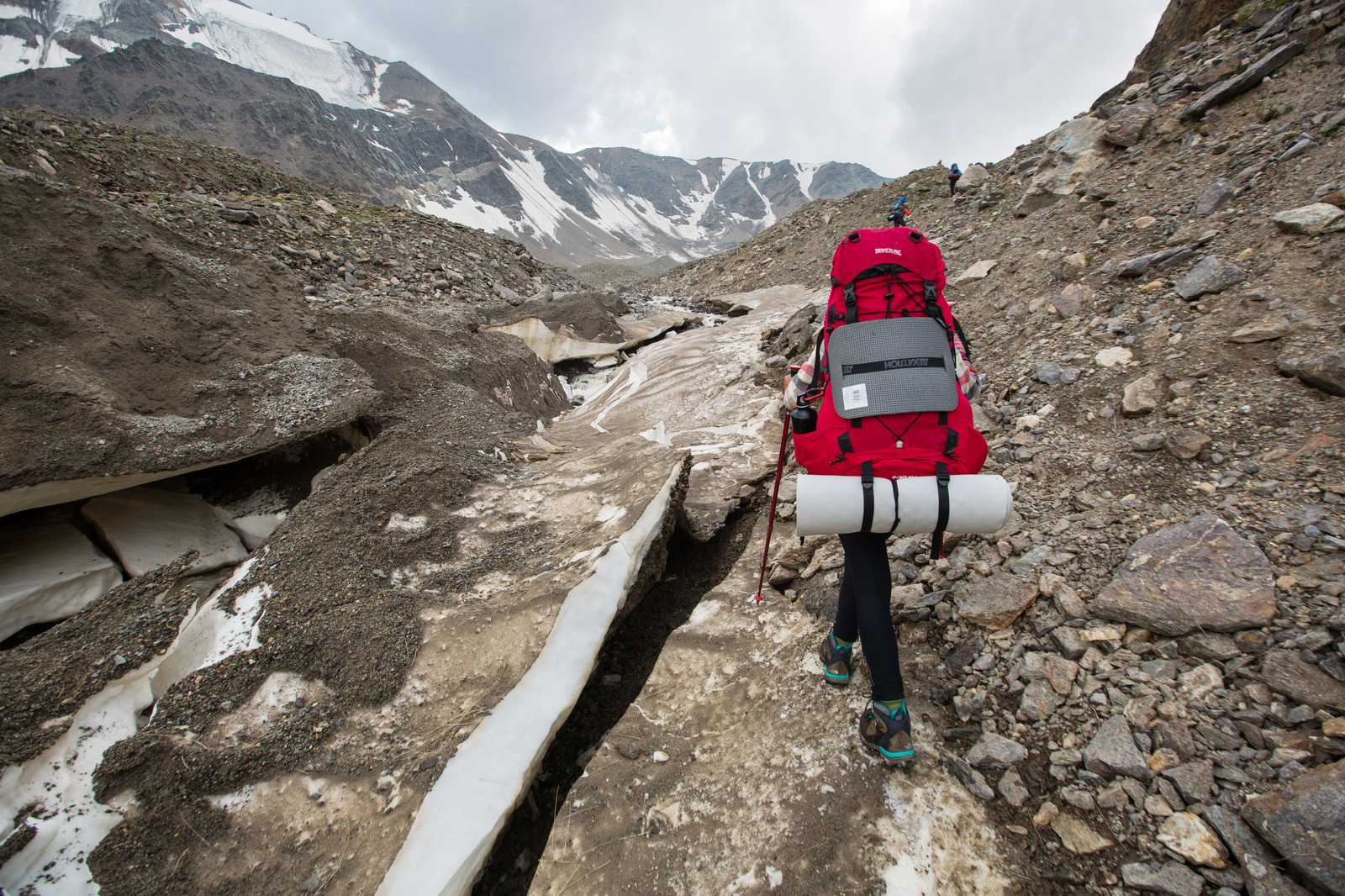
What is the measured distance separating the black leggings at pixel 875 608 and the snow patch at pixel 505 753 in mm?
1509

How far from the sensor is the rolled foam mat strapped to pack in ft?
7.02

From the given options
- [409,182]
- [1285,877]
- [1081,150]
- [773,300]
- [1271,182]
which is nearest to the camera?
[1285,877]

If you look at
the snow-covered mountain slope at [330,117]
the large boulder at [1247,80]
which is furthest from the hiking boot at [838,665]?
the snow-covered mountain slope at [330,117]

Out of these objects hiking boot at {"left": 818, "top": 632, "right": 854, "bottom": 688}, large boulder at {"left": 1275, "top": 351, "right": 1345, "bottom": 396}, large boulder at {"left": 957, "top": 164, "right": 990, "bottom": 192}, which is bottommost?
hiking boot at {"left": 818, "top": 632, "right": 854, "bottom": 688}

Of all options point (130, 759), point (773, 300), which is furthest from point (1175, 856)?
point (773, 300)

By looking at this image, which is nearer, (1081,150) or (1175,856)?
(1175,856)

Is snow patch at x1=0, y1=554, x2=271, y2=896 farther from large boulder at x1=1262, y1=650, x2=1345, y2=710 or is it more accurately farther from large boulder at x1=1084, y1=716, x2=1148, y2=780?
large boulder at x1=1262, y1=650, x2=1345, y2=710

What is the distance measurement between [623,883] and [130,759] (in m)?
2.27

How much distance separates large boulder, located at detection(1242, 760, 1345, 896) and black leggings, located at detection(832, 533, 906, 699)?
3.71ft

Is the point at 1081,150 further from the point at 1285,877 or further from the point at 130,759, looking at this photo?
the point at 130,759

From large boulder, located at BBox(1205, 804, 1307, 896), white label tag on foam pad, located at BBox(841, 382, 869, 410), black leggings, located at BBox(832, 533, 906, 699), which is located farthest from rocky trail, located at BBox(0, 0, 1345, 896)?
white label tag on foam pad, located at BBox(841, 382, 869, 410)

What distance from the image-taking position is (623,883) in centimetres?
212

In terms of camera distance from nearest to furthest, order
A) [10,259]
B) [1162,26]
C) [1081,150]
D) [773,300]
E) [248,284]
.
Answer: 1. [10,259]
2. [248,284]
3. [1081,150]
4. [1162,26]
5. [773,300]

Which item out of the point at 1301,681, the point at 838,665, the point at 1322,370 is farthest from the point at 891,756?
the point at 1322,370
